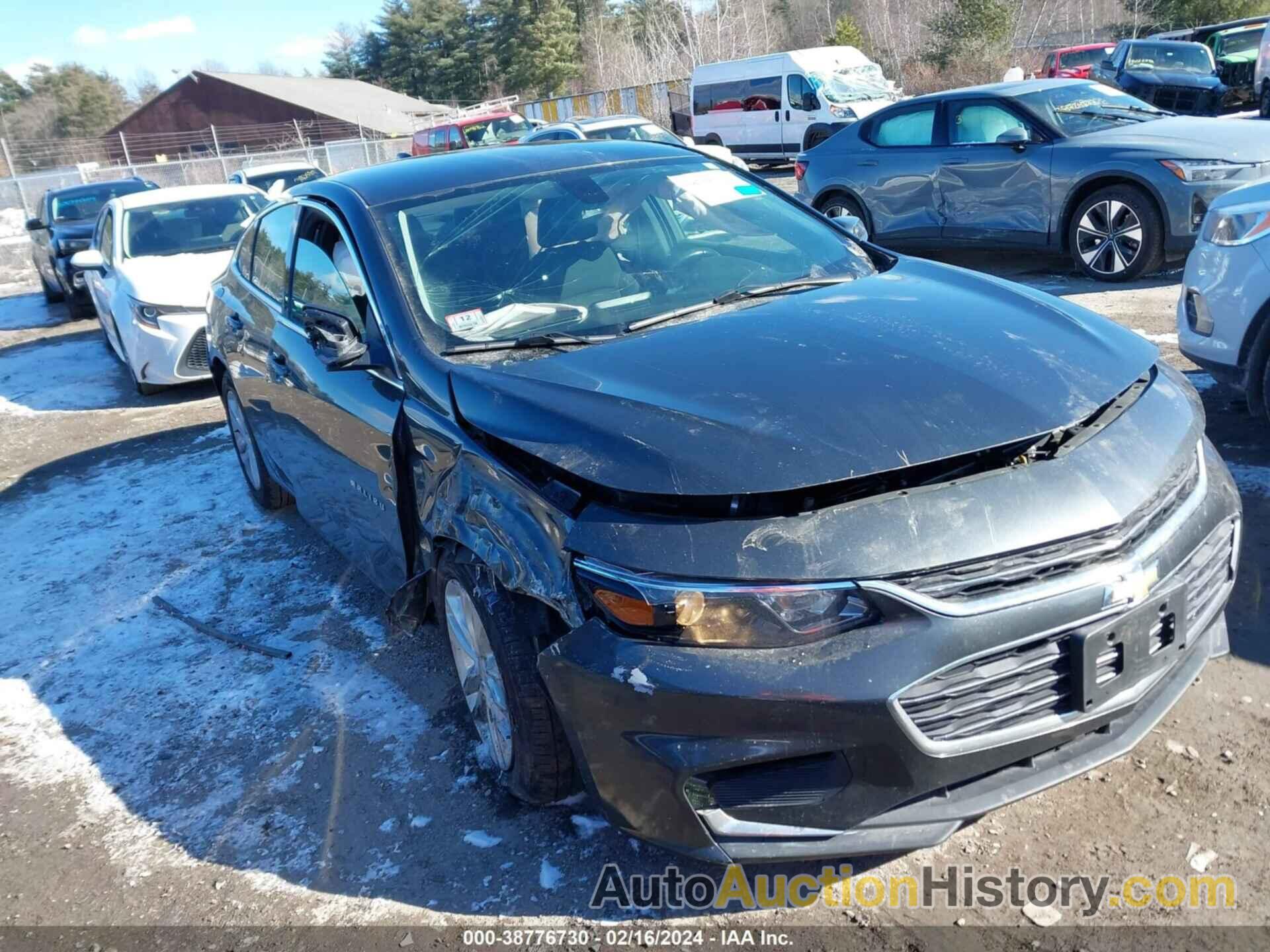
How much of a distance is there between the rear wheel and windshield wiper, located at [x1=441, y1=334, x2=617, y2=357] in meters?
7.52

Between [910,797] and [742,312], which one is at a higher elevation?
[742,312]

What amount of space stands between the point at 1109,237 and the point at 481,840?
729 cm

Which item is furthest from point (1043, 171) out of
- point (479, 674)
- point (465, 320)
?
point (479, 674)

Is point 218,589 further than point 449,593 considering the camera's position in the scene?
Yes

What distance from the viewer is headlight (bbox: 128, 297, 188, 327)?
27.6 feet

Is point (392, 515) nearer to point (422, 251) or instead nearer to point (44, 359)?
point (422, 251)

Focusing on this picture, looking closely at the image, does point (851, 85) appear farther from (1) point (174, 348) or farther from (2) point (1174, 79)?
(1) point (174, 348)

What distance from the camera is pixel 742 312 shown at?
10.4 feet

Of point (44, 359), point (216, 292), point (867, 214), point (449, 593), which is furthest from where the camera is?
point (44, 359)

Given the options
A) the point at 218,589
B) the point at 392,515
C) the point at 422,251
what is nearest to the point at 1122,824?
the point at 392,515

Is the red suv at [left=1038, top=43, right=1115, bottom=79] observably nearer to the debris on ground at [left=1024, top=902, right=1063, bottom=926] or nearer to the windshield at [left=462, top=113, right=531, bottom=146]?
the windshield at [left=462, top=113, right=531, bottom=146]

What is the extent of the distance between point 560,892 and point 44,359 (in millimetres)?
11138

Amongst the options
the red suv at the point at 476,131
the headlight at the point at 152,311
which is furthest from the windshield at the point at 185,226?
the red suv at the point at 476,131

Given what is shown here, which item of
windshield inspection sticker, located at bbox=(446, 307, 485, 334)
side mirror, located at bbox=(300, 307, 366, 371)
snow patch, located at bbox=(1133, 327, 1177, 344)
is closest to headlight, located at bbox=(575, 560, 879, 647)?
windshield inspection sticker, located at bbox=(446, 307, 485, 334)
